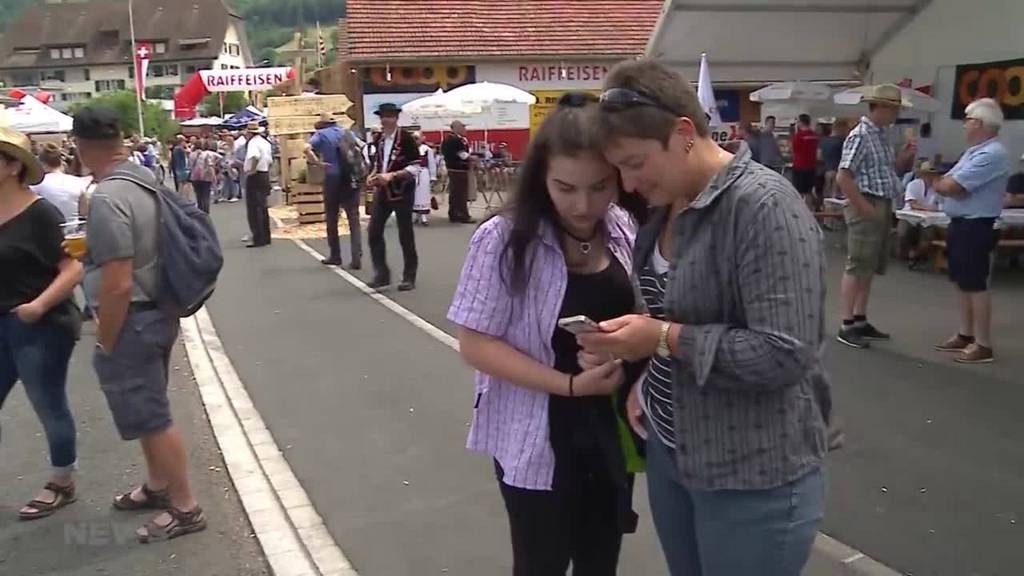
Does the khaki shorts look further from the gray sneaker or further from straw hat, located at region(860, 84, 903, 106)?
straw hat, located at region(860, 84, 903, 106)

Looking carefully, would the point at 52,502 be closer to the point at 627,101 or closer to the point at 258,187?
the point at 627,101

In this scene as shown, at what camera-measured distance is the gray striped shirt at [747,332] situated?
5.90 feet

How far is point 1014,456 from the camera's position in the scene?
4.72 meters

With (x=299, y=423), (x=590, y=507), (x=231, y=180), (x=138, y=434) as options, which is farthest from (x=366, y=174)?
(x=231, y=180)

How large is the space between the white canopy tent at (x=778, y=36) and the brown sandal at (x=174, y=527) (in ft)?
28.2

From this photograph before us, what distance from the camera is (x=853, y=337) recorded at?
7004mm

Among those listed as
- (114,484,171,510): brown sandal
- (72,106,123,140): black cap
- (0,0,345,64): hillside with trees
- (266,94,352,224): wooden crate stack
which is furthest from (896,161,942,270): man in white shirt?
(0,0,345,64): hillside with trees

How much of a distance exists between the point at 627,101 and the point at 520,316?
69 centimetres

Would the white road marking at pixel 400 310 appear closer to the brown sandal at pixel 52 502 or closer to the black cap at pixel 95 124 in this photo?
the brown sandal at pixel 52 502

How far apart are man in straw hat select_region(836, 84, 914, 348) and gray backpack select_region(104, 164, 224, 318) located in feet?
15.8

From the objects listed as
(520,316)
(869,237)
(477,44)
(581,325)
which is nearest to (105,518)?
(520,316)

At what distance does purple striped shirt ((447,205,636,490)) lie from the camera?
234 centimetres

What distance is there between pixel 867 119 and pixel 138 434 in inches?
217

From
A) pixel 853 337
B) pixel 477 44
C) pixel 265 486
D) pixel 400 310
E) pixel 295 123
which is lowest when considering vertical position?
pixel 265 486
